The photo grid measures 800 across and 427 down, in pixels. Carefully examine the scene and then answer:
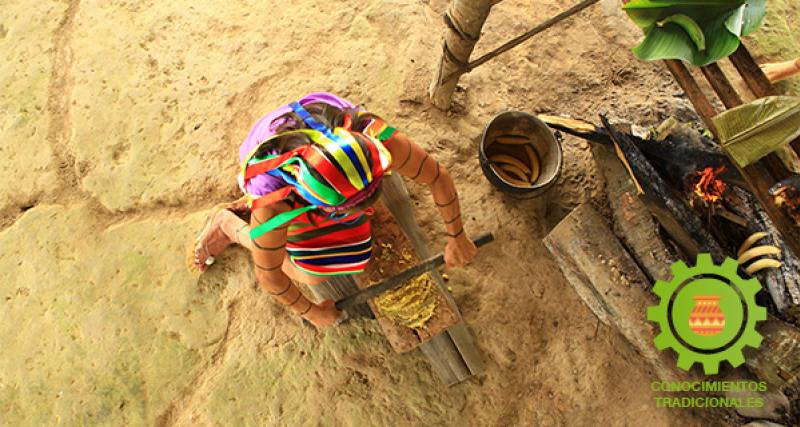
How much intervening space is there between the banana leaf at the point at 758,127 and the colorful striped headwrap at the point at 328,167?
1253mm

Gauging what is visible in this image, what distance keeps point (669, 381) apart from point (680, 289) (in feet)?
1.69

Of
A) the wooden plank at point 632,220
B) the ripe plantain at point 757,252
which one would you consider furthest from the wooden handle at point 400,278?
the ripe plantain at point 757,252

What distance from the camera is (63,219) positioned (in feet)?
10.6

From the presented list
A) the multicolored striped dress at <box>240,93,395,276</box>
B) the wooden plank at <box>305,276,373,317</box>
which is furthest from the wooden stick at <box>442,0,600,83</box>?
the wooden plank at <box>305,276,373,317</box>

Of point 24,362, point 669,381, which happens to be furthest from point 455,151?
point 24,362

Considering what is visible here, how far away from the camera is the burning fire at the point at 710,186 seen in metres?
2.47

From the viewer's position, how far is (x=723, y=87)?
1.98 meters

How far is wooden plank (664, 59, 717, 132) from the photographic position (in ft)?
6.52

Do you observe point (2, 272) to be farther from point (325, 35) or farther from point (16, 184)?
point (325, 35)

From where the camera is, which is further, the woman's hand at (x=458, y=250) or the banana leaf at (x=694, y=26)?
the woman's hand at (x=458, y=250)

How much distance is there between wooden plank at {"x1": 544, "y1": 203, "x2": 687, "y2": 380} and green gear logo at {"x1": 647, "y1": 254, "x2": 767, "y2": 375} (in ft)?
0.23

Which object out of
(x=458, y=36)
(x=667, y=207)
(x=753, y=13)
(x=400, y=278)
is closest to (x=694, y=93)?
(x=753, y=13)

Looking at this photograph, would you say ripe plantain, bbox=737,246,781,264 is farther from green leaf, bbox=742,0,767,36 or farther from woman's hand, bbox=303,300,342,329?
woman's hand, bbox=303,300,342,329

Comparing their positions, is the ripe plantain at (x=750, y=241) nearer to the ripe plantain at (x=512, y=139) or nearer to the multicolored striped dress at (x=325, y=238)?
the ripe plantain at (x=512, y=139)
